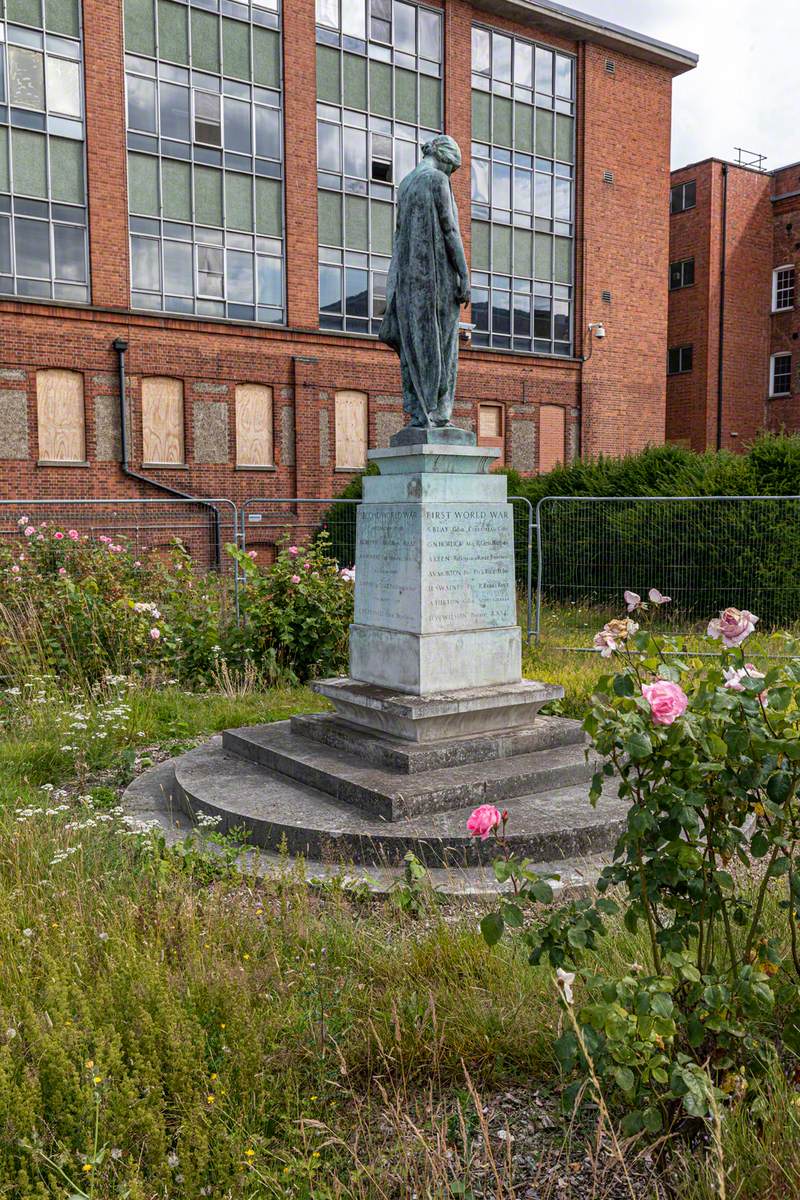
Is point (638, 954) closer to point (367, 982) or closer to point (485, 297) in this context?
point (367, 982)

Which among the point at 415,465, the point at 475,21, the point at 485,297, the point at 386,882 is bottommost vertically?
the point at 386,882

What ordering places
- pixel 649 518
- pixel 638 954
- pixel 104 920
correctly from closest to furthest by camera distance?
pixel 638 954 < pixel 104 920 < pixel 649 518

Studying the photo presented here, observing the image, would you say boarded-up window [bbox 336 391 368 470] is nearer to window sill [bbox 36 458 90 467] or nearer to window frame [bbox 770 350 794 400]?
window sill [bbox 36 458 90 467]

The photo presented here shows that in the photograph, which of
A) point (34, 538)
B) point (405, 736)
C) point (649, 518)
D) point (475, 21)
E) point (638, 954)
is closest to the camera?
point (638, 954)

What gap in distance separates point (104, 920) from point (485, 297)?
2714 cm

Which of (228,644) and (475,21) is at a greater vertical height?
(475,21)

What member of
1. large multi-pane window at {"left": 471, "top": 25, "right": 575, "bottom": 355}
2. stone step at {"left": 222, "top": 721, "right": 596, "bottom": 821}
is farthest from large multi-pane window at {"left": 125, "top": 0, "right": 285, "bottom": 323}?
stone step at {"left": 222, "top": 721, "right": 596, "bottom": 821}

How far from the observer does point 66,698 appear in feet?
29.8

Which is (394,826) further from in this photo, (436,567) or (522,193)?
(522,193)

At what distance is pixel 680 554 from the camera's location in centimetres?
1513

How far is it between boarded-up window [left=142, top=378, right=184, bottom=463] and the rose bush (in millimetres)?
22169

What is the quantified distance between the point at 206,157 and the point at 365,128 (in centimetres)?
491

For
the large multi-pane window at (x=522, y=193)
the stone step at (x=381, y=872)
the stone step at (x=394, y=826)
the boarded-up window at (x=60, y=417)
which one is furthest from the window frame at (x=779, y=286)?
the stone step at (x=381, y=872)

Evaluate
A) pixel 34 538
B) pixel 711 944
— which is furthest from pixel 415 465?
pixel 34 538
